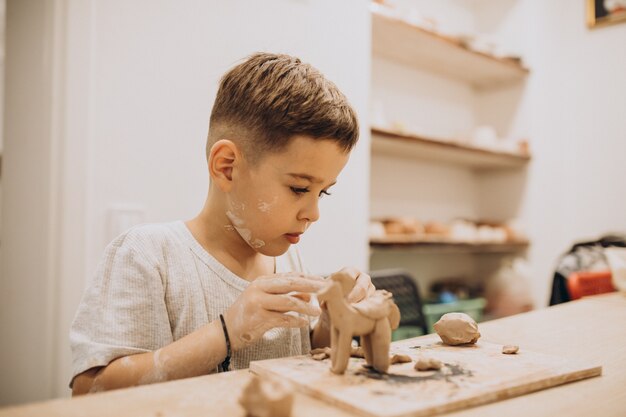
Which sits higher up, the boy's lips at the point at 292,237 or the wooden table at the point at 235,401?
the boy's lips at the point at 292,237

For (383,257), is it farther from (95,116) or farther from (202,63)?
(95,116)

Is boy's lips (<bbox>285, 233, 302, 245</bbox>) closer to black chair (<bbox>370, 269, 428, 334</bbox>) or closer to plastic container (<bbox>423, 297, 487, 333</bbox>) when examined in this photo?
black chair (<bbox>370, 269, 428, 334</bbox>)

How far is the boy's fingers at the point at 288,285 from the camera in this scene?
0.85 m

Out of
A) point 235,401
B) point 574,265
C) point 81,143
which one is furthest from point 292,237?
point 574,265

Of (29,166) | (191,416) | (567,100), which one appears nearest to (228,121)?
(191,416)

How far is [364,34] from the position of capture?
2.41 metres

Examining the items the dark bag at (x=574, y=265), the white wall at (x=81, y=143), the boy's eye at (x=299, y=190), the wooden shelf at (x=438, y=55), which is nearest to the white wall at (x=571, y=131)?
the wooden shelf at (x=438, y=55)

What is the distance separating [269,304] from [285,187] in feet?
0.81

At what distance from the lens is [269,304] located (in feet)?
2.81

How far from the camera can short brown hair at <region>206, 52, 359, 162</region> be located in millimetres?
1000

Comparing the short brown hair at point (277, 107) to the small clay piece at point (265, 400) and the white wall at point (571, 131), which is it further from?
the white wall at point (571, 131)

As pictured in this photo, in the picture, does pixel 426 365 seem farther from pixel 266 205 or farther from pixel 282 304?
pixel 266 205

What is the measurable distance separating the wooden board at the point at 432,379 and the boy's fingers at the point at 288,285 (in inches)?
4.4

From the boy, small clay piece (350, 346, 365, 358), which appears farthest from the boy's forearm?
small clay piece (350, 346, 365, 358)
